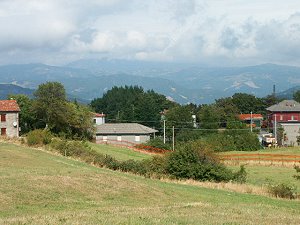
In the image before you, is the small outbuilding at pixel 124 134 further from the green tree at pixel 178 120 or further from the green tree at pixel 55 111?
the green tree at pixel 55 111

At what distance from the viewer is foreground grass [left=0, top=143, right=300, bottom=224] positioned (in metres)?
15.1

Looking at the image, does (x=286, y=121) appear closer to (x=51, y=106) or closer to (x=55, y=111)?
(x=55, y=111)

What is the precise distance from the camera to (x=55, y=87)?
67.0 m

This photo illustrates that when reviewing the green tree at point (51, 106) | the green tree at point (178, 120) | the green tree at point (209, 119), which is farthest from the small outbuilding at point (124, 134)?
the green tree at point (209, 119)

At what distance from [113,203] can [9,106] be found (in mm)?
47625

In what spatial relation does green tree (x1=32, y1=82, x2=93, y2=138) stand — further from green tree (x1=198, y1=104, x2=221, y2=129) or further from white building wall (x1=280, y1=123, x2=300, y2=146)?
white building wall (x1=280, y1=123, x2=300, y2=146)

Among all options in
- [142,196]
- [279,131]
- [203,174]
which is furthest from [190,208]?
[279,131]

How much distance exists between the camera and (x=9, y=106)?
64938mm

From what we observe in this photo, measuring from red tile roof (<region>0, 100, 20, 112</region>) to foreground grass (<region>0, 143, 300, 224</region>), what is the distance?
34.9 meters

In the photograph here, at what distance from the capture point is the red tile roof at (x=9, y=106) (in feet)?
211

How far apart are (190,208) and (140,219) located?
480 cm

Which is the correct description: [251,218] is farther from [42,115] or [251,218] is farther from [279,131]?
[279,131]

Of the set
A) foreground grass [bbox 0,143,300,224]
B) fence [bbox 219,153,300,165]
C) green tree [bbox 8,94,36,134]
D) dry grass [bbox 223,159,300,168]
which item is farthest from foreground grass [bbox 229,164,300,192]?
green tree [bbox 8,94,36,134]

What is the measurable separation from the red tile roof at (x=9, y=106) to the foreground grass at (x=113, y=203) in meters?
34.9
